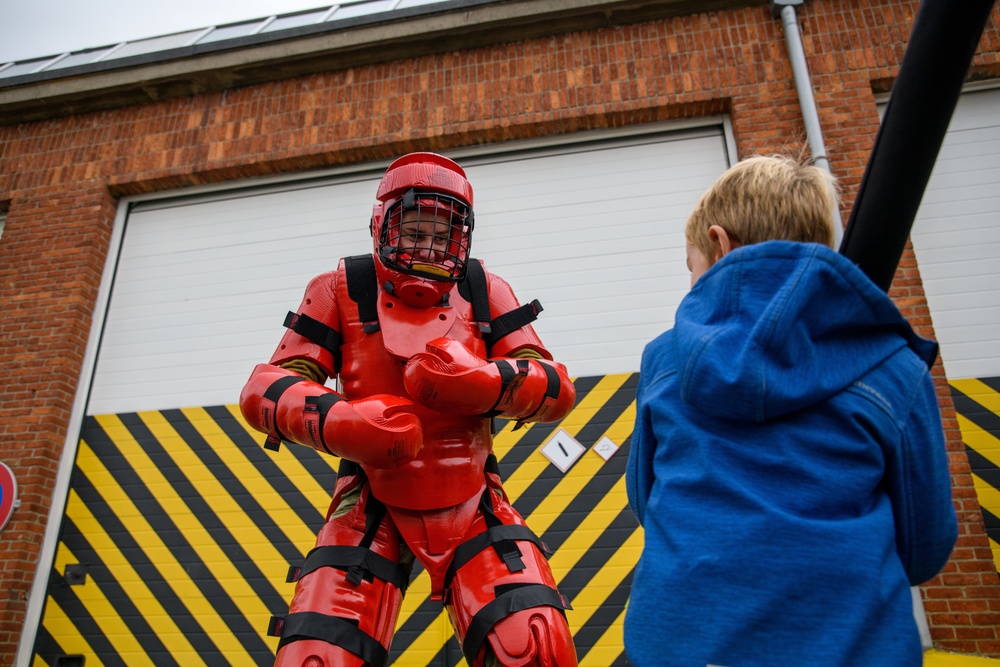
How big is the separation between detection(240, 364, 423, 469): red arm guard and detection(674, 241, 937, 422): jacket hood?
1.13 meters

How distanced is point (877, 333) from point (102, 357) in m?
6.35

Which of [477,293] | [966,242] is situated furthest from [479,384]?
[966,242]

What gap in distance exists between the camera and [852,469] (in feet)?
3.73

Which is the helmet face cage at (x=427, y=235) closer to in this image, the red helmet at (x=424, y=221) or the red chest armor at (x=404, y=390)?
the red helmet at (x=424, y=221)

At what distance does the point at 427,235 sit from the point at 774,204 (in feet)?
4.60

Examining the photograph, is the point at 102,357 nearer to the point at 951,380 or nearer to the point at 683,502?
the point at 683,502

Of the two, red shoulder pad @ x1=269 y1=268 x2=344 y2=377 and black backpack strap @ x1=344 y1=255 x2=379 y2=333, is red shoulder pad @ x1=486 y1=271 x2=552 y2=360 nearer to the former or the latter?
black backpack strap @ x1=344 y1=255 x2=379 y2=333

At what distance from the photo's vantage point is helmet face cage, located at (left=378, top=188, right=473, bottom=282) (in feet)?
8.07

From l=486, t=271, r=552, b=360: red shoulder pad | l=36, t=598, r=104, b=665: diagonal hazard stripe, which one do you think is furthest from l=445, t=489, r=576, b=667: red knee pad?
l=36, t=598, r=104, b=665: diagonal hazard stripe

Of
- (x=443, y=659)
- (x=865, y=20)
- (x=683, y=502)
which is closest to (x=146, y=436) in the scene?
(x=443, y=659)

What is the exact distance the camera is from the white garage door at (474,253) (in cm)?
540

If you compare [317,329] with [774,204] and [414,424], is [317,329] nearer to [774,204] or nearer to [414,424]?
[414,424]

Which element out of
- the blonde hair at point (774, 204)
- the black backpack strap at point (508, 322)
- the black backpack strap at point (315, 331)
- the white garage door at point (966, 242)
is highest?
the white garage door at point (966, 242)

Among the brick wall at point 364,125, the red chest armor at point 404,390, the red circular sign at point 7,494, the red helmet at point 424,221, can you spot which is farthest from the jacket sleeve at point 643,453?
the red circular sign at point 7,494
